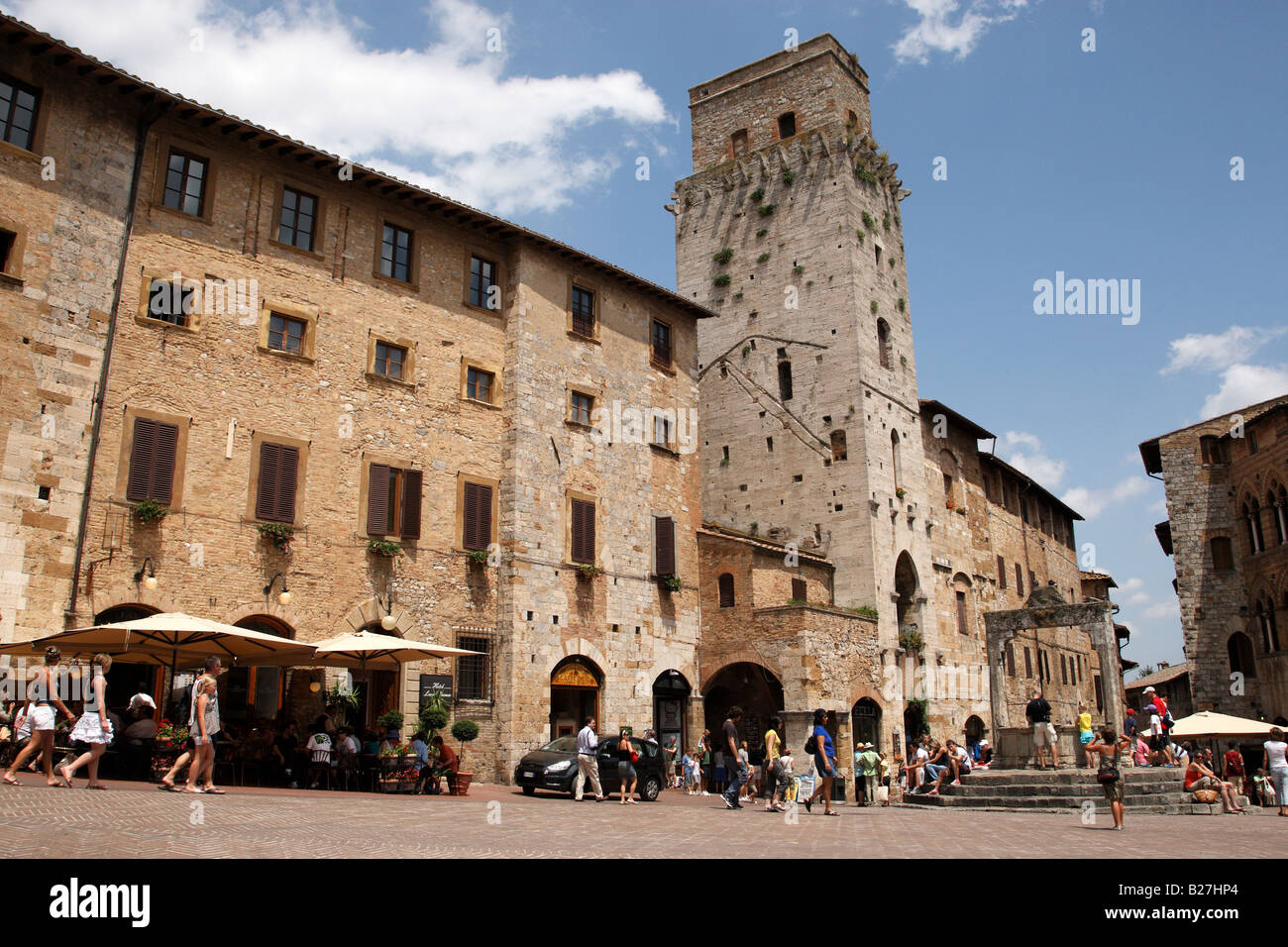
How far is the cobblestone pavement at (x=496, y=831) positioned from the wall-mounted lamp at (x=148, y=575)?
13.7 feet

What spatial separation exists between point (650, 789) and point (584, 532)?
22.5ft

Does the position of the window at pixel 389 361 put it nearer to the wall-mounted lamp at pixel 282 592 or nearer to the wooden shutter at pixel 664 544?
the wall-mounted lamp at pixel 282 592

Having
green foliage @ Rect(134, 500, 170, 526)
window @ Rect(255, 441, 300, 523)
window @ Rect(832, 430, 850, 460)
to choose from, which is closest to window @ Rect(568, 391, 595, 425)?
window @ Rect(255, 441, 300, 523)

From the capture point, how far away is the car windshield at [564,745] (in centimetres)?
2024

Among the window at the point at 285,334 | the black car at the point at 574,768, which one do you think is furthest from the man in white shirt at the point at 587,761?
the window at the point at 285,334

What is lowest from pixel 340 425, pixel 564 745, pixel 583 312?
pixel 564 745

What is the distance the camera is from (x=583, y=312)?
2628cm

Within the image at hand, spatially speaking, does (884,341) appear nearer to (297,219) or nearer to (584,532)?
(584,532)

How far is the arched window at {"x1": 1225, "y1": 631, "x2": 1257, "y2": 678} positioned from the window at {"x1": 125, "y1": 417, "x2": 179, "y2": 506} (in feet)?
117

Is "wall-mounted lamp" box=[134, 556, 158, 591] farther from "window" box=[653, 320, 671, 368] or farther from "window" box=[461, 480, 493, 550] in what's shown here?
"window" box=[653, 320, 671, 368]

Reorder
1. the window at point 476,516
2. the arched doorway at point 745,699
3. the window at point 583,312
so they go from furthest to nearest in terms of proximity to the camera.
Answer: the arched doorway at point 745,699, the window at point 583,312, the window at point 476,516

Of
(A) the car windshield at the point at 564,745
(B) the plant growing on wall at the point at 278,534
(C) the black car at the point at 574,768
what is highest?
(B) the plant growing on wall at the point at 278,534

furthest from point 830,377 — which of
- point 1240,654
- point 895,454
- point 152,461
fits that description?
point 152,461
